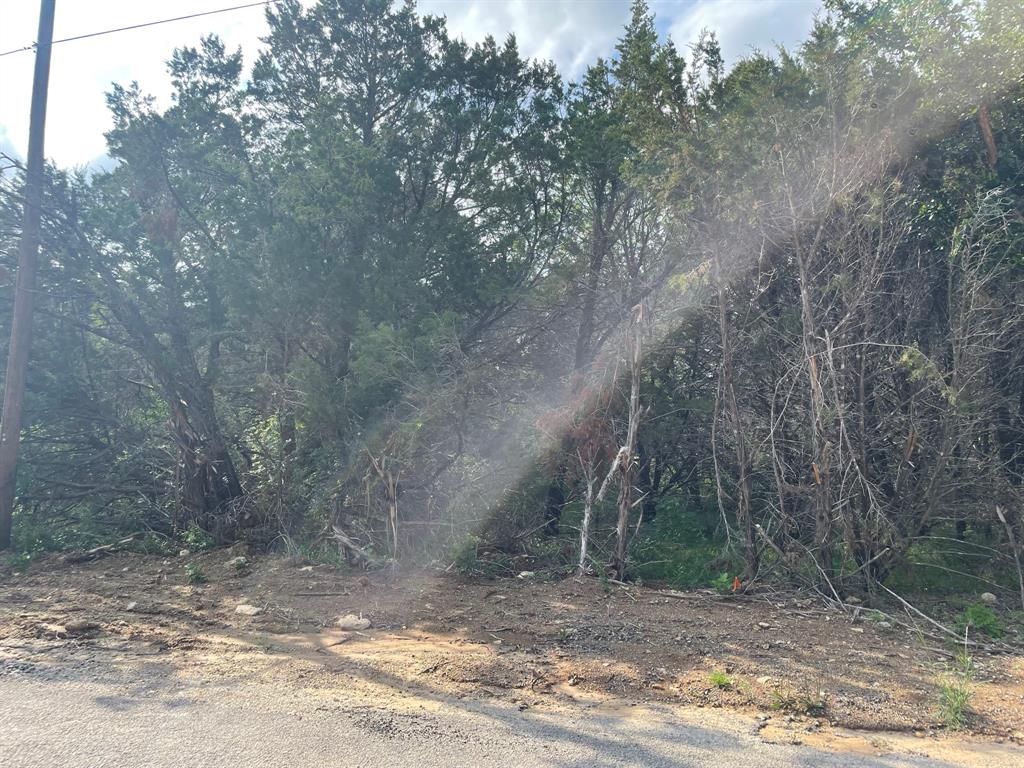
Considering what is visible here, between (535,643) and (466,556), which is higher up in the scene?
(466,556)

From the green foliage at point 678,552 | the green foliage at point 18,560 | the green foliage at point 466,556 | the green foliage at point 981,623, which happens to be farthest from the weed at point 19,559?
the green foliage at point 981,623

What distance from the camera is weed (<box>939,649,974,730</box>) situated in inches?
171

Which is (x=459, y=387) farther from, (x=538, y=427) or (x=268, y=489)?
(x=268, y=489)

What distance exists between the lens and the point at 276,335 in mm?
10977

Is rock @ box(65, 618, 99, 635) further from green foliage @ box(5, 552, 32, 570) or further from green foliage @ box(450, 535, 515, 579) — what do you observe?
green foliage @ box(5, 552, 32, 570)

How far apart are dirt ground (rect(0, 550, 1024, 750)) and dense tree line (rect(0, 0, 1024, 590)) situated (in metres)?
1.01

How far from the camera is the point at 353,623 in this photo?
21.5 ft

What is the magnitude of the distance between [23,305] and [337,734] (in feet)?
31.1

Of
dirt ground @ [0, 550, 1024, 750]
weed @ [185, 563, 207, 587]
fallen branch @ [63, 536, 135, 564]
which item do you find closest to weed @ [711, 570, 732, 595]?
dirt ground @ [0, 550, 1024, 750]

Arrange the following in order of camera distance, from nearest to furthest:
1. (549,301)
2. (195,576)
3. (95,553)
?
1. (195,576)
2. (95,553)
3. (549,301)

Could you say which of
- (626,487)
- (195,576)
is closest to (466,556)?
(626,487)

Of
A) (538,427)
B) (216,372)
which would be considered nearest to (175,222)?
(216,372)

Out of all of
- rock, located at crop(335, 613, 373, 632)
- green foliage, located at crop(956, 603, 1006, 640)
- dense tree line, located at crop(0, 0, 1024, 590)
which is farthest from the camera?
dense tree line, located at crop(0, 0, 1024, 590)

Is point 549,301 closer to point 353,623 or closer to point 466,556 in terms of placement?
point 466,556
